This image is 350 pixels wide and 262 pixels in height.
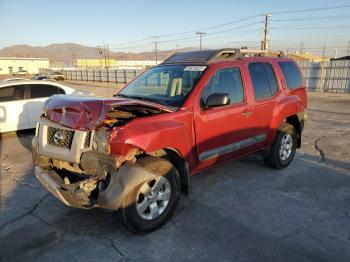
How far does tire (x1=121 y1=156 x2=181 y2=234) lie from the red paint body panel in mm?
225

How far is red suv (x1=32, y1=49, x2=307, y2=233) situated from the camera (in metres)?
3.23

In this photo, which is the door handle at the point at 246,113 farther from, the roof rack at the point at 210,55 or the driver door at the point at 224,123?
the roof rack at the point at 210,55

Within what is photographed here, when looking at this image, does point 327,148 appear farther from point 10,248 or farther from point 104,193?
point 10,248

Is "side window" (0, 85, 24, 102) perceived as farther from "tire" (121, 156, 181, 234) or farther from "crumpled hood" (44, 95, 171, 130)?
"tire" (121, 156, 181, 234)

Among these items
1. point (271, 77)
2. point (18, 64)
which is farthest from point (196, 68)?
point (18, 64)

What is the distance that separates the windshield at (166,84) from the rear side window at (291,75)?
210 cm

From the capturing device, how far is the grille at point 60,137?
11.2 feet

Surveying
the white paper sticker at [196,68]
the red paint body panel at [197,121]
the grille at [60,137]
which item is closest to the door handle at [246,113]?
the red paint body panel at [197,121]

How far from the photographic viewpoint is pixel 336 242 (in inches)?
131

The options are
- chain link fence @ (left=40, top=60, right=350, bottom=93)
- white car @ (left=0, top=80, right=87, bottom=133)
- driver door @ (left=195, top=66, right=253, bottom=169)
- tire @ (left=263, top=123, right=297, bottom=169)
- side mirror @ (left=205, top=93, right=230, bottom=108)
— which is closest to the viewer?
side mirror @ (left=205, top=93, right=230, bottom=108)

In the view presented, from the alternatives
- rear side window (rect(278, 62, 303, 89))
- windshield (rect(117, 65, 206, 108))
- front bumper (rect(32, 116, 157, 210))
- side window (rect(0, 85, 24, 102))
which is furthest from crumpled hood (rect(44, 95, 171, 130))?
side window (rect(0, 85, 24, 102))

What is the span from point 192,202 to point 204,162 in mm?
589

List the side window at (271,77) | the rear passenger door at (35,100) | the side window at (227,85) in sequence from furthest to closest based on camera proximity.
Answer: the rear passenger door at (35,100), the side window at (271,77), the side window at (227,85)

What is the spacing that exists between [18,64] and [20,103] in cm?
10519
